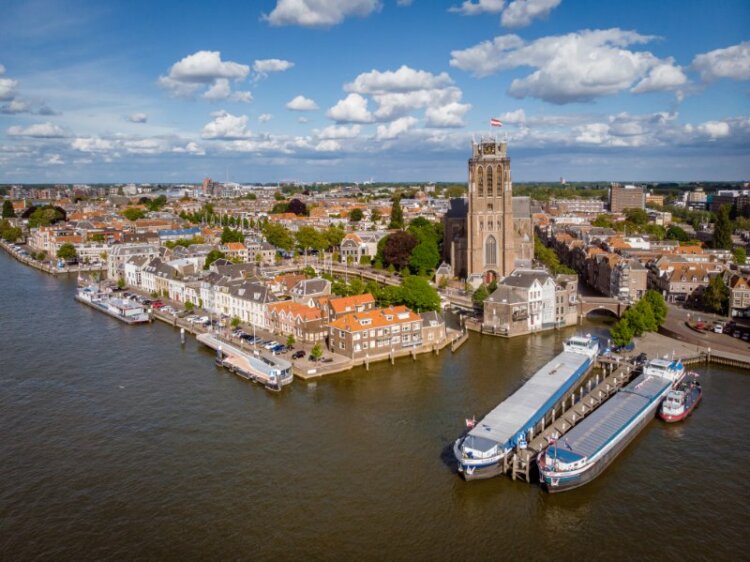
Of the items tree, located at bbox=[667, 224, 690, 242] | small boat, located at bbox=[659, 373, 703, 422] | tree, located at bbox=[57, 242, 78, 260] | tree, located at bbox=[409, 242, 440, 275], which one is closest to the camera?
small boat, located at bbox=[659, 373, 703, 422]

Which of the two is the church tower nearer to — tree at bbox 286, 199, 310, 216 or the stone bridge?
the stone bridge

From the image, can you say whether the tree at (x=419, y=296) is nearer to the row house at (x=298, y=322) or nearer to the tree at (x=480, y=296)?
the tree at (x=480, y=296)

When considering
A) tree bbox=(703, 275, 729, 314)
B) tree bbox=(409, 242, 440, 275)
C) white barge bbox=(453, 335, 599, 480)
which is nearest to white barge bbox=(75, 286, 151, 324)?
tree bbox=(409, 242, 440, 275)

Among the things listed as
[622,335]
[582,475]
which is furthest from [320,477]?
[622,335]

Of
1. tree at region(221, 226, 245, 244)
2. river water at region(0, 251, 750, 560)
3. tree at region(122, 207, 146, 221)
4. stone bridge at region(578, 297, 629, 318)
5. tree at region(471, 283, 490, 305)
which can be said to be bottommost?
river water at region(0, 251, 750, 560)

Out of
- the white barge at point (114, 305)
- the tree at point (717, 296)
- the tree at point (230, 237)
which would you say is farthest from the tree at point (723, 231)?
the white barge at point (114, 305)

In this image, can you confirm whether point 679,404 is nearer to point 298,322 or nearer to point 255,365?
point 255,365
